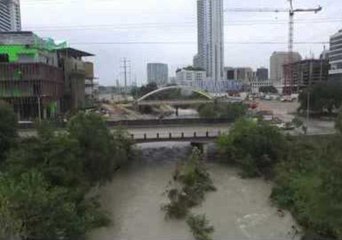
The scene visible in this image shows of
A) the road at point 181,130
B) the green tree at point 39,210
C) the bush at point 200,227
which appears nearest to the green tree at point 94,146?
the green tree at point 39,210

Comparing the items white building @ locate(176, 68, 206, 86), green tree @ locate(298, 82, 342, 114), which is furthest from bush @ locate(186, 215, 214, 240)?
white building @ locate(176, 68, 206, 86)

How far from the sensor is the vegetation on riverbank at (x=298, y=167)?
64.4 ft

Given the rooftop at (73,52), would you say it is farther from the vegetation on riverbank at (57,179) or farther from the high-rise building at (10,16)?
the vegetation on riverbank at (57,179)

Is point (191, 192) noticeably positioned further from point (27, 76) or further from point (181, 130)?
point (27, 76)

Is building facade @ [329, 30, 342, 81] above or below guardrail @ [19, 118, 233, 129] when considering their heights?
above

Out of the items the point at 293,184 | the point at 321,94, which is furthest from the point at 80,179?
the point at 321,94

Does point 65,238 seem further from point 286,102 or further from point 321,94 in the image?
point 286,102

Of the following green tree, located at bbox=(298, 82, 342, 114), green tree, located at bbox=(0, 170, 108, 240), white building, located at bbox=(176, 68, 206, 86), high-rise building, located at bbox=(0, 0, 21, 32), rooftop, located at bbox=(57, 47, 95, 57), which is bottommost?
green tree, located at bbox=(0, 170, 108, 240)

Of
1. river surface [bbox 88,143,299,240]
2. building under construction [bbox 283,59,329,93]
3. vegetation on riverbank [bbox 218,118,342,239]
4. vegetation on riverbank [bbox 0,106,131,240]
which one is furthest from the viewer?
building under construction [bbox 283,59,329,93]

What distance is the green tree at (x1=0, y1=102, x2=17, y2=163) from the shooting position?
37938mm

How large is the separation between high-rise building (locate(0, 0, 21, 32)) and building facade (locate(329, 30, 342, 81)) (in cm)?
5918

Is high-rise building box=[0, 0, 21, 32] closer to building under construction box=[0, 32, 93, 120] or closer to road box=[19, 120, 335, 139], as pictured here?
building under construction box=[0, 32, 93, 120]

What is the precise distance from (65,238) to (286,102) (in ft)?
282

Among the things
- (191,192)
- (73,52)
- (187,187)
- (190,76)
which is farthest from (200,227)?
(190,76)
